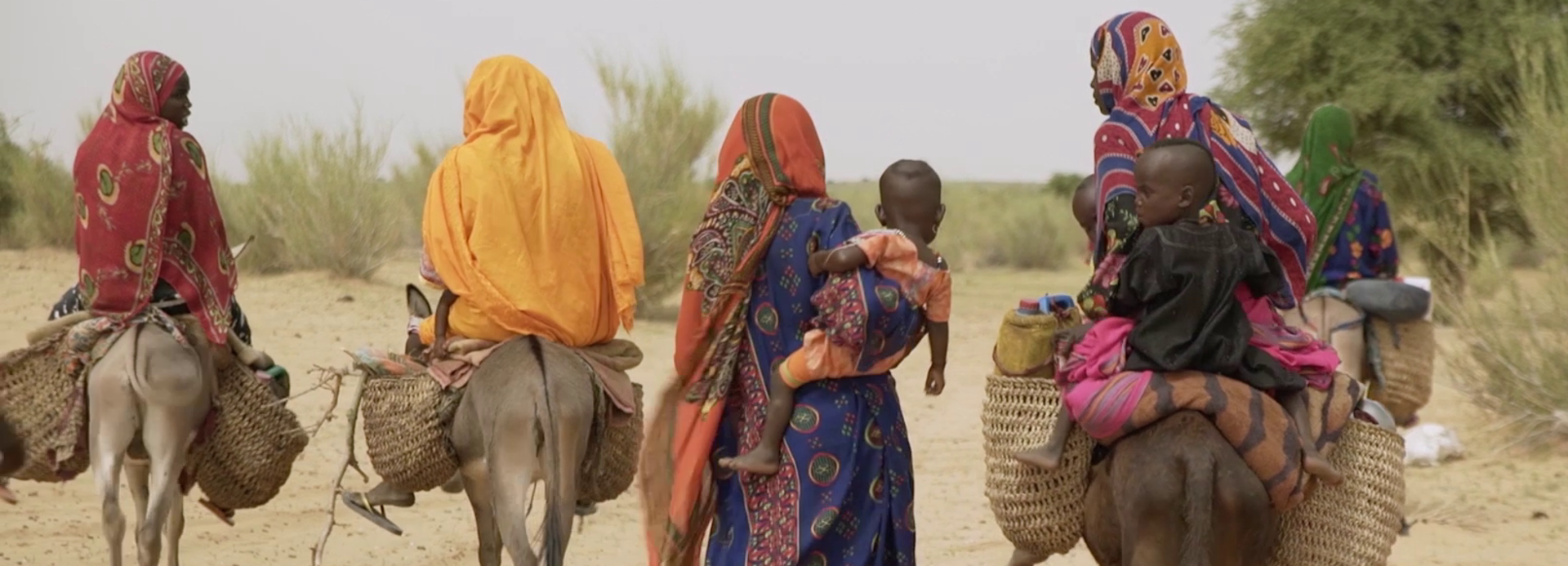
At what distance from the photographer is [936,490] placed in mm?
11000

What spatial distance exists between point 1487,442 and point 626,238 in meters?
6.88

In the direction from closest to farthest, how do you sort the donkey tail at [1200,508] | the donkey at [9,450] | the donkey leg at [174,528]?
the donkey at [9,450]
the donkey tail at [1200,508]
the donkey leg at [174,528]

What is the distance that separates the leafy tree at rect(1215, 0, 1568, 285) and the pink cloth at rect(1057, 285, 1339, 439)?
41.7 feet

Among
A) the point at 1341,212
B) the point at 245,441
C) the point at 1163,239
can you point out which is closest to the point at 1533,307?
the point at 1341,212

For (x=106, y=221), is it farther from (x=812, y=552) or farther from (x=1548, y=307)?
(x=1548, y=307)

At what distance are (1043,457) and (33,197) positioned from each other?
16764 millimetres

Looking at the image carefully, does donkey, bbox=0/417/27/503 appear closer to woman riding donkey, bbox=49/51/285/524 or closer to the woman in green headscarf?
woman riding donkey, bbox=49/51/285/524

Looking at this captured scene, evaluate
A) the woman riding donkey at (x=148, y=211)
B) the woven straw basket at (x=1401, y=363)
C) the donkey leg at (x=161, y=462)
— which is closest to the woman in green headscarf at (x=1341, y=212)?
the woven straw basket at (x=1401, y=363)

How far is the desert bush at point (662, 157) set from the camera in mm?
18234

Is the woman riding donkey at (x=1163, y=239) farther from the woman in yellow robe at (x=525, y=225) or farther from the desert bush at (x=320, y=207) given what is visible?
the desert bush at (x=320, y=207)

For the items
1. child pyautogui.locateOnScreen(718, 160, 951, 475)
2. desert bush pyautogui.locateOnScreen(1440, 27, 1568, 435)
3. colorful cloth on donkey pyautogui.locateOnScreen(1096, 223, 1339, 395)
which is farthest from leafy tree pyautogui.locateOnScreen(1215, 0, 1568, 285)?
colorful cloth on donkey pyautogui.locateOnScreen(1096, 223, 1339, 395)

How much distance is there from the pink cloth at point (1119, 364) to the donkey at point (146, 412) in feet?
11.9

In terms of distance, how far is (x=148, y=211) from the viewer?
23.2ft

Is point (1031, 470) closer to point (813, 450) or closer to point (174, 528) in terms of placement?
point (813, 450)
